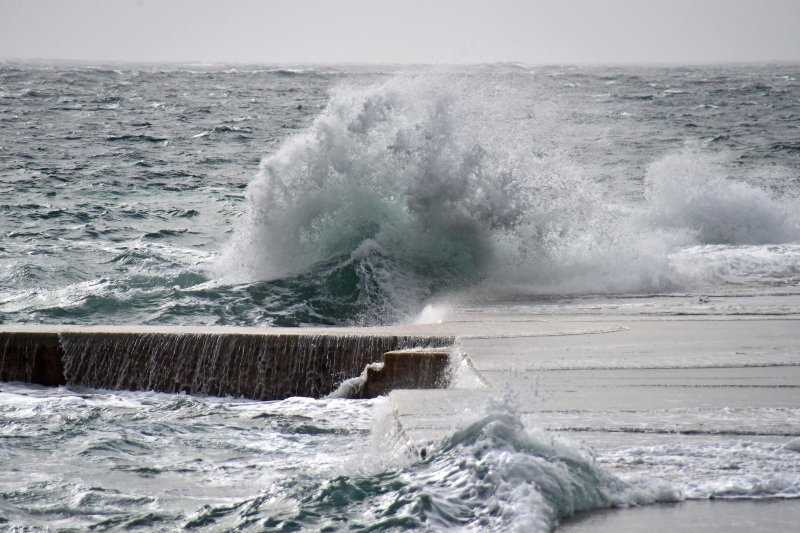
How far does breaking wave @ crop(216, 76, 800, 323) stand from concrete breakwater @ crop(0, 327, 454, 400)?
2325mm

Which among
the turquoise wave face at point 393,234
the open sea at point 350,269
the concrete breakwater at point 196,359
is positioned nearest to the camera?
the open sea at point 350,269

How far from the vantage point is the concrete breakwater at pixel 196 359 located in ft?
18.8

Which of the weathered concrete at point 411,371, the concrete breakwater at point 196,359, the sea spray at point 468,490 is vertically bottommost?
the concrete breakwater at point 196,359

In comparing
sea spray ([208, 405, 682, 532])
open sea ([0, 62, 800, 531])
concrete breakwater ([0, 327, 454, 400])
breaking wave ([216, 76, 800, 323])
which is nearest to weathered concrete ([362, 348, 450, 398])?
open sea ([0, 62, 800, 531])

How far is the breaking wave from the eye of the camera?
849 cm

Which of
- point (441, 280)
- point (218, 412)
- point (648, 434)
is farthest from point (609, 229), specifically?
point (648, 434)

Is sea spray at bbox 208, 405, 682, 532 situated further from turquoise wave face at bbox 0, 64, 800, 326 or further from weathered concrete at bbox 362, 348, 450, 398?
turquoise wave face at bbox 0, 64, 800, 326

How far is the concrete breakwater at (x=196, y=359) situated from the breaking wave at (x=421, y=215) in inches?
91.5

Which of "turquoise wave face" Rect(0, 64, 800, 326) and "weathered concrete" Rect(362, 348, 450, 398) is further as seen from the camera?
"turquoise wave face" Rect(0, 64, 800, 326)

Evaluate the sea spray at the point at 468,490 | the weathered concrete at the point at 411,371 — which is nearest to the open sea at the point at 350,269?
the sea spray at the point at 468,490

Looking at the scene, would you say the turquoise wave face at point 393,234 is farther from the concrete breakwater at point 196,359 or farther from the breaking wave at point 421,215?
the concrete breakwater at point 196,359

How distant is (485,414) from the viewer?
328 cm

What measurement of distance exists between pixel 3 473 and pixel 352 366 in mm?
2224

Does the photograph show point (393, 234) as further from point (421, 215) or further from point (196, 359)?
point (196, 359)
